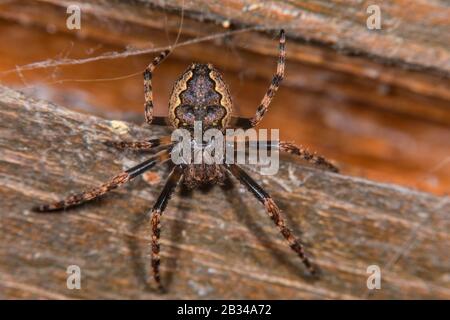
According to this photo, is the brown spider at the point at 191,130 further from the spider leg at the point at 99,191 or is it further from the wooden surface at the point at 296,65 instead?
the wooden surface at the point at 296,65

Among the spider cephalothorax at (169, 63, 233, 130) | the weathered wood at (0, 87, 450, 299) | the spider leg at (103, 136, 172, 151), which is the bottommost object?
the weathered wood at (0, 87, 450, 299)

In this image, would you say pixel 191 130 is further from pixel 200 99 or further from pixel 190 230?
pixel 190 230

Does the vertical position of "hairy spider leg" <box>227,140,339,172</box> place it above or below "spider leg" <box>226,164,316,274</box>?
above

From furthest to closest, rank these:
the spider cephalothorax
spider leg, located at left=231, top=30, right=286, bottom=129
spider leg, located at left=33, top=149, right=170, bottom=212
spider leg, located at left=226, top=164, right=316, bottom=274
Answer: the spider cephalothorax → spider leg, located at left=231, top=30, right=286, bottom=129 → spider leg, located at left=226, top=164, right=316, bottom=274 → spider leg, located at left=33, top=149, right=170, bottom=212

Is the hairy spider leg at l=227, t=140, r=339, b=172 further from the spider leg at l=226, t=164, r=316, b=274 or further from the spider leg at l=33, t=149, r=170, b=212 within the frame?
the spider leg at l=33, t=149, r=170, b=212

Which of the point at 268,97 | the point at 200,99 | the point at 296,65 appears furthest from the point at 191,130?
the point at 296,65

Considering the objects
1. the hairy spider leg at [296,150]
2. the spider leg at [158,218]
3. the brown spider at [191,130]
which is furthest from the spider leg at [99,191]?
the hairy spider leg at [296,150]

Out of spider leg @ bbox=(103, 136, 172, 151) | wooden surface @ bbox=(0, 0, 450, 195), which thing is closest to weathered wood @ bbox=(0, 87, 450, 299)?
spider leg @ bbox=(103, 136, 172, 151)

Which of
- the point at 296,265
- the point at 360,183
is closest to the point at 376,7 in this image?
the point at 360,183

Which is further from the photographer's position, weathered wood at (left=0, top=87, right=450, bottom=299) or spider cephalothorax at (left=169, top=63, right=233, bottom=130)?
spider cephalothorax at (left=169, top=63, right=233, bottom=130)
